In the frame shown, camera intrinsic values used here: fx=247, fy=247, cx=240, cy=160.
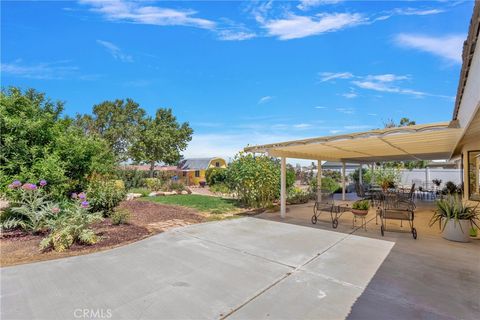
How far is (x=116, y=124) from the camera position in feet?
85.8

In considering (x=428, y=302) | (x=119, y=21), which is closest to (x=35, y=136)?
(x=119, y=21)

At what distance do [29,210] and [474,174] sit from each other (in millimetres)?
11868

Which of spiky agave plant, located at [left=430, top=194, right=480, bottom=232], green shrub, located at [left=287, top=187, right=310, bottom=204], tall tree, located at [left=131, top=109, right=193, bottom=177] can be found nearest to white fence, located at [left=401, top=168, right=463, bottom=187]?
green shrub, located at [left=287, top=187, right=310, bottom=204]

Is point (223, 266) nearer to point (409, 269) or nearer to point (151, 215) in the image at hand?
point (409, 269)

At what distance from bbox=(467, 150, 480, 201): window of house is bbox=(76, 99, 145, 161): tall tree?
25521 mm

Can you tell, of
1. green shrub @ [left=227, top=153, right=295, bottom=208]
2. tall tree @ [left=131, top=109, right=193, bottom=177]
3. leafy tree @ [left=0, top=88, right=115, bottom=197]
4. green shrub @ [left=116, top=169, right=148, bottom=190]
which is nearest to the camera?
leafy tree @ [left=0, top=88, right=115, bottom=197]

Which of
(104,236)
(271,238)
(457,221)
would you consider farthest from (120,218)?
(457,221)

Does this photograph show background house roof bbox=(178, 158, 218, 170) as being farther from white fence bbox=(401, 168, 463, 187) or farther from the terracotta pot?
the terracotta pot

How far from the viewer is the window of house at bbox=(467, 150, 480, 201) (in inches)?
275

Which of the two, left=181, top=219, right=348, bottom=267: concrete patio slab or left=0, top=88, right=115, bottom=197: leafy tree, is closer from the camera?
left=181, top=219, right=348, bottom=267: concrete patio slab

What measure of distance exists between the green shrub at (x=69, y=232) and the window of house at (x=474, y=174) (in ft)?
32.2

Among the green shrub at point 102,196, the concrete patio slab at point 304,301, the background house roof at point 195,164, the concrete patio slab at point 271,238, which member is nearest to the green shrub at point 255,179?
the concrete patio slab at point 271,238

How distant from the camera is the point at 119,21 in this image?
7.65 meters

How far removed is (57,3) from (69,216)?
5.57 m
